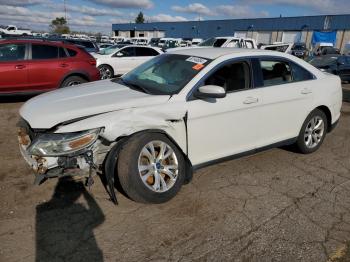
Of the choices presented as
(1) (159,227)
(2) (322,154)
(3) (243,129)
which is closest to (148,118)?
(1) (159,227)

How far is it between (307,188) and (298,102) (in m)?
1.25

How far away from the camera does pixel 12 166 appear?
446cm

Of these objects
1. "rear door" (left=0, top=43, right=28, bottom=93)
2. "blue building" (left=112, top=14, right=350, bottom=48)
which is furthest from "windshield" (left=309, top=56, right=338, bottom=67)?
"blue building" (left=112, top=14, right=350, bottom=48)

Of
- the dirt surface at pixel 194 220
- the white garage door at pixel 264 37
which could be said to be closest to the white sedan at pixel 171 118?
the dirt surface at pixel 194 220

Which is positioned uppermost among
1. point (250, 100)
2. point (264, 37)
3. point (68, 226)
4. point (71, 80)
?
point (264, 37)

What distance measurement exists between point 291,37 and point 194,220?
1998 inches

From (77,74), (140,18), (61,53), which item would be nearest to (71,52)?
(61,53)

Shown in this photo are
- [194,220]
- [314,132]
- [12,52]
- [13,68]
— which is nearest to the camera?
[194,220]

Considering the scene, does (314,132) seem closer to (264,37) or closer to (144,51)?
(144,51)

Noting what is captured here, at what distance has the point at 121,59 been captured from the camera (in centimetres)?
1389

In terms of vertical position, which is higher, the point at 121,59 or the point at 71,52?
the point at 71,52

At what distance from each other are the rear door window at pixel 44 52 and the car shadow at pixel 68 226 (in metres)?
5.22

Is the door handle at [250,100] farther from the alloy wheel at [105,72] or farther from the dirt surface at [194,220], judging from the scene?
the alloy wheel at [105,72]

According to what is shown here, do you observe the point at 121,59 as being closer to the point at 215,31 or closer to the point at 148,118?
the point at 148,118
